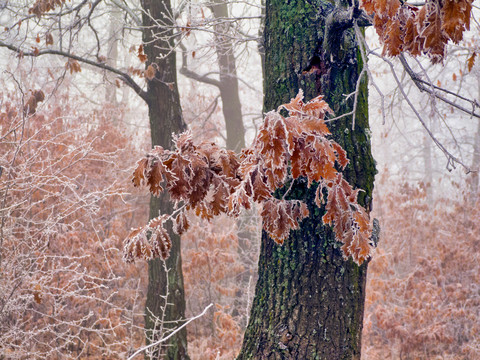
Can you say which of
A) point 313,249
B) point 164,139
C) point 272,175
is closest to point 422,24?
point 272,175

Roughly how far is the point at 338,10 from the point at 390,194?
7793 millimetres

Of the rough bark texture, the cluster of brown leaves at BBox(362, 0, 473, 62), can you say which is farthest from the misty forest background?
the cluster of brown leaves at BBox(362, 0, 473, 62)

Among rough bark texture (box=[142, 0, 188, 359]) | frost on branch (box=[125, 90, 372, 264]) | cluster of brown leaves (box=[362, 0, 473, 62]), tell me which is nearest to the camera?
cluster of brown leaves (box=[362, 0, 473, 62])

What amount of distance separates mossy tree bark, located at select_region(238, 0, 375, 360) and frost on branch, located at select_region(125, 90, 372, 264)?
194 millimetres

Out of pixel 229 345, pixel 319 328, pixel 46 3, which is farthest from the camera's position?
pixel 229 345

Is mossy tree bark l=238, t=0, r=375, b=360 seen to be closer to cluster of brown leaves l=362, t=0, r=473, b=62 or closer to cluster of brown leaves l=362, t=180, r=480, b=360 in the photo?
cluster of brown leaves l=362, t=0, r=473, b=62

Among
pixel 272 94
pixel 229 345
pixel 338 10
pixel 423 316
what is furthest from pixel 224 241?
pixel 338 10

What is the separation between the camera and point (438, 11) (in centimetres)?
145

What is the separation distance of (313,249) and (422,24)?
130 cm

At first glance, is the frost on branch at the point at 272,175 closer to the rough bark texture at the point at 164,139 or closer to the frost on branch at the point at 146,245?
the frost on branch at the point at 146,245

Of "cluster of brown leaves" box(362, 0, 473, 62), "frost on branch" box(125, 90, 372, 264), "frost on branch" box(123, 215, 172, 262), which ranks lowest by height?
"frost on branch" box(123, 215, 172, 262)

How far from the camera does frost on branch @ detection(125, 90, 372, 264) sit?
1.73 meters

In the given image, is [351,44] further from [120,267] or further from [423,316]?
[120,267]

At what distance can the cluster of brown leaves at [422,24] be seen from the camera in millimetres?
1383
